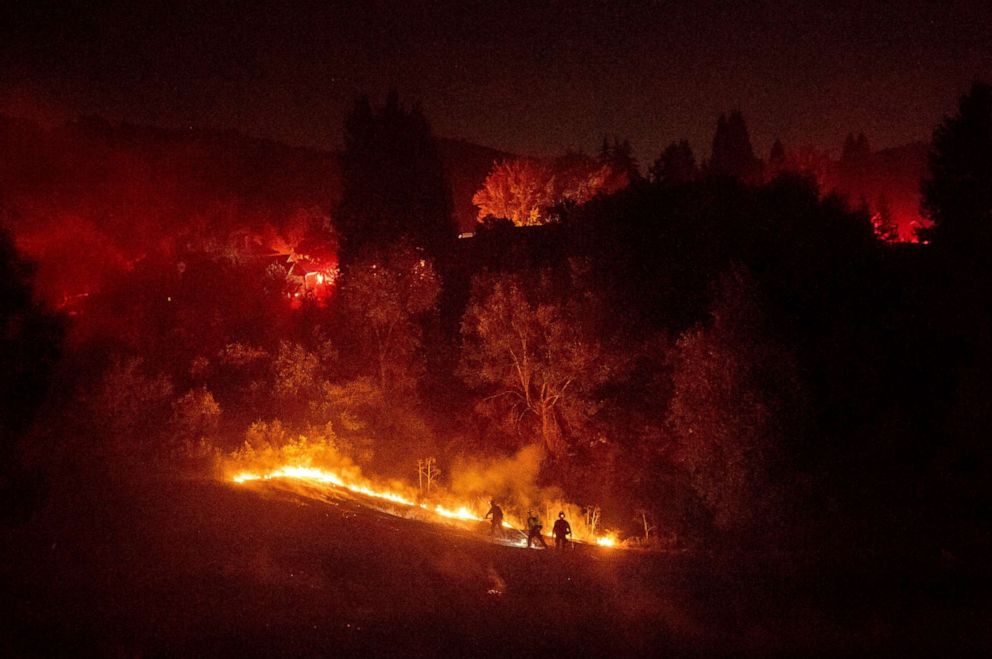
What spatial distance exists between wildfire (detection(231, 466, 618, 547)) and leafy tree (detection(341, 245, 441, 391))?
19.2ft

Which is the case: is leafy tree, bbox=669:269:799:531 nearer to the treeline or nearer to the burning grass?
the treeline

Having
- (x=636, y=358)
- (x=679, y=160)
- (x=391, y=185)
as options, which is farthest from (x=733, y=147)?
(x=636, y=358)

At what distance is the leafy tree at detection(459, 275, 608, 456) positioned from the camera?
28.2 metres

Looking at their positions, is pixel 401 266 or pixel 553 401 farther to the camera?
pixel 401 266

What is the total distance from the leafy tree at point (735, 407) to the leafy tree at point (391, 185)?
21.5 meters

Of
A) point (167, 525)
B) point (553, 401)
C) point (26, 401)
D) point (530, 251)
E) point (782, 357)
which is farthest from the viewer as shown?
point (530, 251)

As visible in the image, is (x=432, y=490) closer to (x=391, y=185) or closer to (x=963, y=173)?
(x=391, y=185)

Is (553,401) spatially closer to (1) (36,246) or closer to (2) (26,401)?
(2) (26,401)

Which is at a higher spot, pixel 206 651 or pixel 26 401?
pixel 26 401

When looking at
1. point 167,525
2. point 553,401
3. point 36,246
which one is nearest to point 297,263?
point 36,246

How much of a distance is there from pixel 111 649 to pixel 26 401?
22.1 feet

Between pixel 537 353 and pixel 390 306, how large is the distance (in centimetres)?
672

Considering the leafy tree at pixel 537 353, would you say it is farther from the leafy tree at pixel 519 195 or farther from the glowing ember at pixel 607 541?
the leafy tree at pixel 519 195

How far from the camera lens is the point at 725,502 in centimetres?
1916
